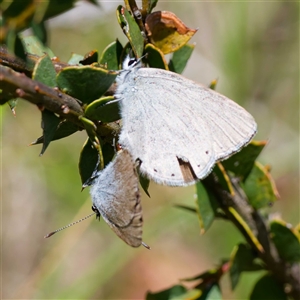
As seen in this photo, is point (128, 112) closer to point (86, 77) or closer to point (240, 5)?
point (86, 77)

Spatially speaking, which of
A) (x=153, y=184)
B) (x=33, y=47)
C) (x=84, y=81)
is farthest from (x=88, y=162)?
(x=153, y=184)

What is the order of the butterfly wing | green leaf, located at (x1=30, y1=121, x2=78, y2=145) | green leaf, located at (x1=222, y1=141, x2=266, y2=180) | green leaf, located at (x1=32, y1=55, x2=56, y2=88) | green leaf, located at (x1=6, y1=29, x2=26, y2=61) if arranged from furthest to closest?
green leaf, located at (x1=222, y1=141, x2=266, y2=180)
green leaf, located at (x1=6, y1=29, x2=26, y2=61)
the butterfly wing
green leaf, located at (x1=30, y1=121, x2=78, y2=145)
green leaf, located at (x1=32, y1=55, x2=56, y2=88)

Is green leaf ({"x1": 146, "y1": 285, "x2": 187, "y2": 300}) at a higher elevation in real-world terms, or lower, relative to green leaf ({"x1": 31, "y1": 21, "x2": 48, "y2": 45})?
lower

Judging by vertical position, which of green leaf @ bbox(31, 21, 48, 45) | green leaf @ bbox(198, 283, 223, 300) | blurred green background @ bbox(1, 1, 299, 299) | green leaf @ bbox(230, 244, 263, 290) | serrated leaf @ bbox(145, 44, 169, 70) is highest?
serrated leaf @ bbox(145, 44, 169, 70)

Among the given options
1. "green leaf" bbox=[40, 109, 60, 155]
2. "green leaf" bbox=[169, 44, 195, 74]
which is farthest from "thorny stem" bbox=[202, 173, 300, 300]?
"green leaf" bbox=[40, 109, 60, 155]

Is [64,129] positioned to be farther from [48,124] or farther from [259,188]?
[259,188]

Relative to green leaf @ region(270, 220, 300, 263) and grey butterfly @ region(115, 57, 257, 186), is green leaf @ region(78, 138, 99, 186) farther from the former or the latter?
green leaf @ region(270, 220, 300, 263)

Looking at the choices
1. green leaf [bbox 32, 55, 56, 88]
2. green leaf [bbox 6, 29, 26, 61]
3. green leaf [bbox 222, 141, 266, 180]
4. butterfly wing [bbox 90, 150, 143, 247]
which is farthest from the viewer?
green leaf [bbox 222, 141, 266, 180]
